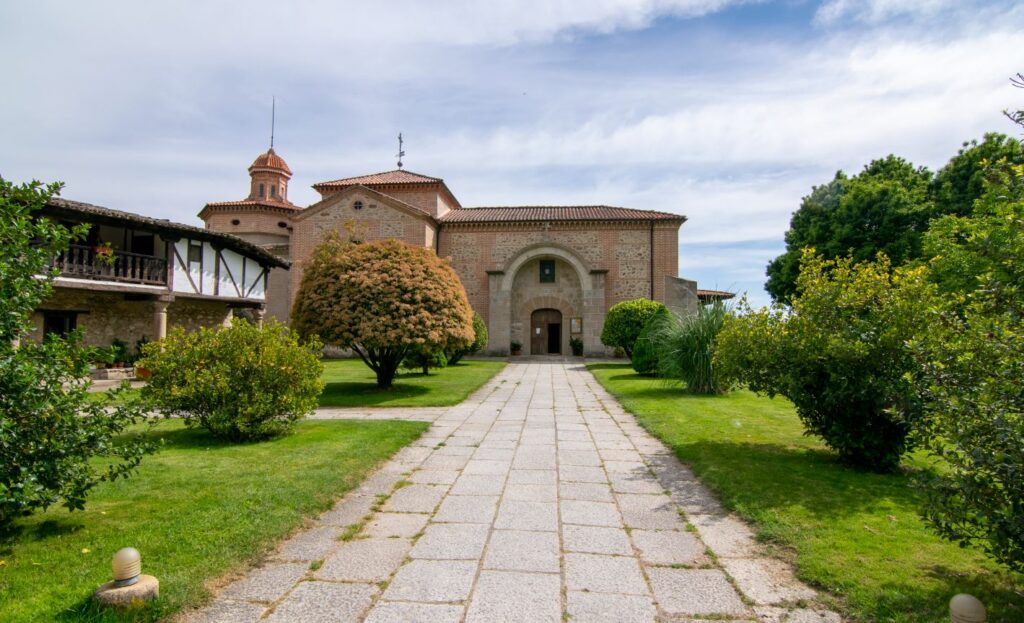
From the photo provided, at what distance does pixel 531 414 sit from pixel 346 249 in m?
5.60

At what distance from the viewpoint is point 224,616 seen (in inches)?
107

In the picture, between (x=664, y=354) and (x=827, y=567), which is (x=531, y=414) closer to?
(x=664, y=354)

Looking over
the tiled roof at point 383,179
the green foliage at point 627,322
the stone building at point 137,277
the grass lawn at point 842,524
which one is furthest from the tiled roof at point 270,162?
the grass lawn at point 842,524

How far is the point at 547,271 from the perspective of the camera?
27.0 m

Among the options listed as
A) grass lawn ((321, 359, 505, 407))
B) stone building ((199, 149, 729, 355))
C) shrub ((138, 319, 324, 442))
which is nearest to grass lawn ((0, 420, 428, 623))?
shrub ((138, 319, 324, 442))

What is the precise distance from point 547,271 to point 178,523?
2376 cm

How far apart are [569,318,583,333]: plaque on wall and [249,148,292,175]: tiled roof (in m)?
22.0

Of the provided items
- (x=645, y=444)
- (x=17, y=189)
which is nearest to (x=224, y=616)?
(x=17, y=189)

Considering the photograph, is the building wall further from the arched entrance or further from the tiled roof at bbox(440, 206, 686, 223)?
the arched entrance

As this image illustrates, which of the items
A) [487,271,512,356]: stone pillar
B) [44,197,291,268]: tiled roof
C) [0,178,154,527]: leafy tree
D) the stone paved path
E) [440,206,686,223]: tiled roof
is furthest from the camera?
[440,206,686,223]: tiled roof

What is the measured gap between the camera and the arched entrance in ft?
88.5

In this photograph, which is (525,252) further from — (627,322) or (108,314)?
(108,314)

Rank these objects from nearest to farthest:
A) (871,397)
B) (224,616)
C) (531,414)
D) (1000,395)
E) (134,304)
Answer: (224,616) → (1000,395) → (871,397) → (531,414) → (134,304)

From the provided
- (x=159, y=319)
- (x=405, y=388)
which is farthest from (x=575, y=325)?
(x=159, y=319)
